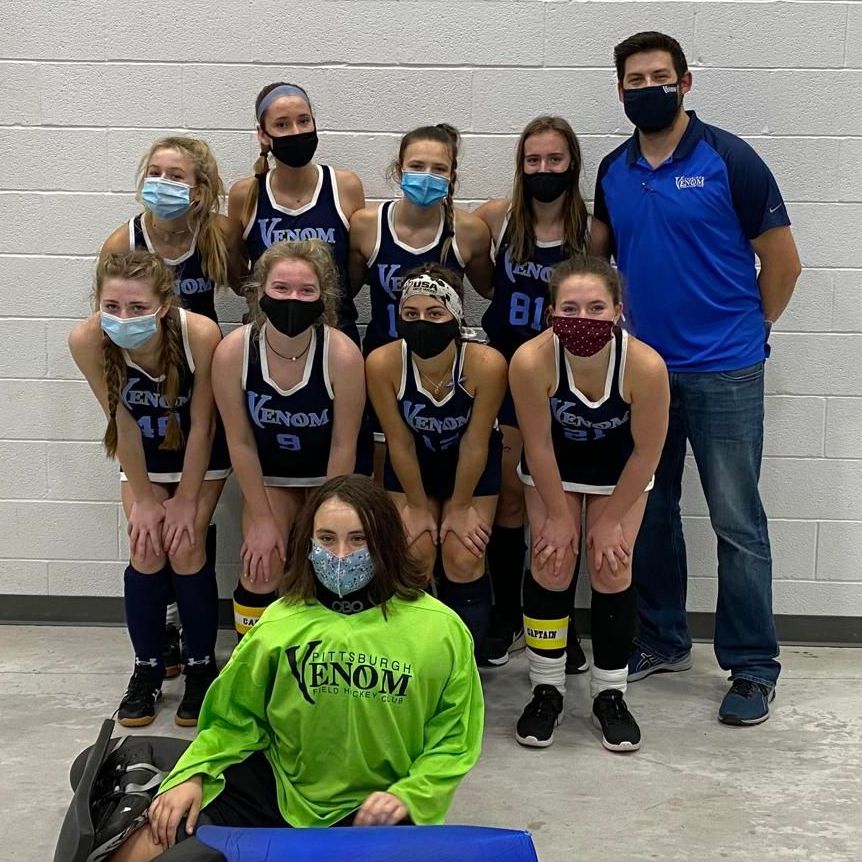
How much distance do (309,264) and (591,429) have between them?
82 centimetres

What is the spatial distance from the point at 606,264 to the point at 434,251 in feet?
1.97

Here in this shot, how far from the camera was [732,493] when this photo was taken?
3.23m

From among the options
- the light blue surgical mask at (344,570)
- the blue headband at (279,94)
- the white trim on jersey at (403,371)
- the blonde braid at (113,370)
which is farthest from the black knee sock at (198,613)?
the blue headband at (279,94)

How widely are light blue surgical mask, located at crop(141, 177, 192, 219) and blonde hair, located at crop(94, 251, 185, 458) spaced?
0.15m

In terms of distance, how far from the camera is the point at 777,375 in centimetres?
366

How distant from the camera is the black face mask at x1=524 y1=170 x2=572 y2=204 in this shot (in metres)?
3.19

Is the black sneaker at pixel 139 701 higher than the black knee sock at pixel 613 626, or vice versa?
the black knee sock at pixel 613 626

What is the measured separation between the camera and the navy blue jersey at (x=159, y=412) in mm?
3139

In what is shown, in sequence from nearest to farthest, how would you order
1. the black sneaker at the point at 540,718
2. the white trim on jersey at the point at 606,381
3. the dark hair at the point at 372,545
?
the dark hair at the point at 372,545, the white trim on jersey at the point at 606,381, the black sneaker at the point at 540,718

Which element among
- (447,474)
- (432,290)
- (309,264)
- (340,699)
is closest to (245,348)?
(309,264)

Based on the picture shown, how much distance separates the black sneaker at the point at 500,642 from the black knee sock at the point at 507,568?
2cm

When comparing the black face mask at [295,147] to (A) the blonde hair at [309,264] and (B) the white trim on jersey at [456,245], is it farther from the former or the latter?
(B) the white trim on jersey at [456,245]

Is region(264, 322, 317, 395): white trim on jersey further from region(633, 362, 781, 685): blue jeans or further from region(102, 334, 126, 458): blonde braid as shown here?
region(633, 362, 781, 685): blue jeans

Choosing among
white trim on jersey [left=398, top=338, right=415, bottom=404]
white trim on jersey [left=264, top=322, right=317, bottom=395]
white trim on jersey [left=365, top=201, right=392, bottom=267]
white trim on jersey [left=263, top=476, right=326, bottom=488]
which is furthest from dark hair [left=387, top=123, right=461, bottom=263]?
white trim on jersey [left=263, top=476, right=326, bottom=488]
